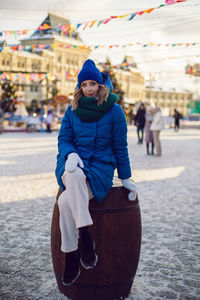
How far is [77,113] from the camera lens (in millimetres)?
3139

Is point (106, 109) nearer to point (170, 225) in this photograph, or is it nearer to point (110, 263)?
point (110, 263)

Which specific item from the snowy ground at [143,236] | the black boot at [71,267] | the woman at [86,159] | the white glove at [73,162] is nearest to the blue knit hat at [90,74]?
the woman at [86,159]

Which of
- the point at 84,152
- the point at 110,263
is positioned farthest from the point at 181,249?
the point at 84,152

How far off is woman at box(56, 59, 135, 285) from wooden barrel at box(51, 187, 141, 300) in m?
0.09

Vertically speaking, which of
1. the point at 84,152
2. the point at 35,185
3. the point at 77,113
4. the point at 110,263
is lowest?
the point at 35,185

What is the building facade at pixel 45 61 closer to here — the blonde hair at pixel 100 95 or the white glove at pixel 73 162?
the blonde hair at pixel 100 95

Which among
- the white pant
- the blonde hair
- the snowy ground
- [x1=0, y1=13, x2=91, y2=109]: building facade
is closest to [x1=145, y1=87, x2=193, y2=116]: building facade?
[x1=0, y1=13, x2=91, y2=109]: building facade

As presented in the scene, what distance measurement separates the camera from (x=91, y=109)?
3105 mm

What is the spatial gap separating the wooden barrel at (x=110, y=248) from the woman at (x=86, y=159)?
90 millimetres

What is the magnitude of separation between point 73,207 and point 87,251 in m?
0.34

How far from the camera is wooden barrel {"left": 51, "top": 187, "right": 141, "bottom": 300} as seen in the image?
2910mm

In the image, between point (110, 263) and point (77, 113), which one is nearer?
point (110, 263)

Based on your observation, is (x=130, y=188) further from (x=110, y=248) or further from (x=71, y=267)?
(x=71, y=267)

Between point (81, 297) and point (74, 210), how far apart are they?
757 mm
